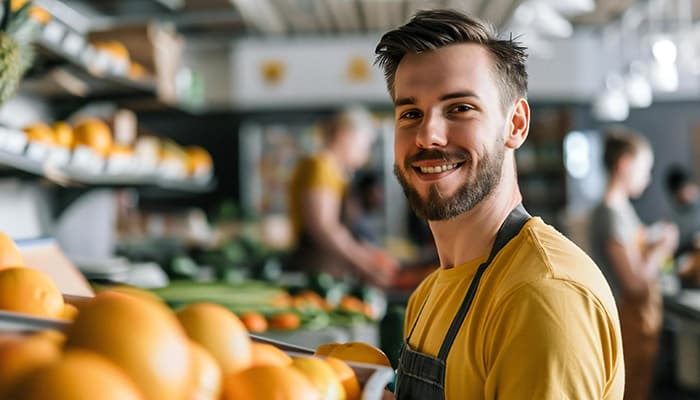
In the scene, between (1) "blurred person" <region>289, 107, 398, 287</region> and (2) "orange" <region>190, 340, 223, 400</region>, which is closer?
(2) "orange" <region>190, 340, 223, 400</region>

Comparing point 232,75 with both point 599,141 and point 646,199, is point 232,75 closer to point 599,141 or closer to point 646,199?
point 599,141

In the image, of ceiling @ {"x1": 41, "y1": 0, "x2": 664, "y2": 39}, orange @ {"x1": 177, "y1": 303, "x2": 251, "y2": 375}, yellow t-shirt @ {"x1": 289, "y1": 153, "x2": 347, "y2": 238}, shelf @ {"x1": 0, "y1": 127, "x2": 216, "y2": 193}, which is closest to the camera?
orange @ {"x1": 177, "y1": 303, "x2": 251, "y2": 375}

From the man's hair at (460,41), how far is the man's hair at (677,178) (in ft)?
23.7

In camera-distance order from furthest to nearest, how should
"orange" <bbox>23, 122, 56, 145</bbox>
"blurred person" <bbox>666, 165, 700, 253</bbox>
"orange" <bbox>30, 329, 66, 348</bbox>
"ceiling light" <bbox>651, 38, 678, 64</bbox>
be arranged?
"blurred person" <bbox>666, 165, 700, 253</bbox> < "ceiling light" <bbox>651, 38, 678, 64</bbox> < "orange" <bbox>23, 122, 56, 145</bbox> < "orange" <bbox>30, 329, 66, 348</bbox>

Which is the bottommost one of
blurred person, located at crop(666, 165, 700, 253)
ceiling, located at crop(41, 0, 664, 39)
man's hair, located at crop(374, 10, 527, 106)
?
blurred person, located at crop(666, 165, 700, 253)

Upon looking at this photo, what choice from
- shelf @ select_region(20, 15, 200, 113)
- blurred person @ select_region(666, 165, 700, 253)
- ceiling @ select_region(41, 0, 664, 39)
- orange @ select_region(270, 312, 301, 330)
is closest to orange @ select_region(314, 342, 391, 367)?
orange @ select_region(270, 312, 301, 330)

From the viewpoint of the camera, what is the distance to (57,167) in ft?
9.24

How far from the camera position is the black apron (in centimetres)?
129

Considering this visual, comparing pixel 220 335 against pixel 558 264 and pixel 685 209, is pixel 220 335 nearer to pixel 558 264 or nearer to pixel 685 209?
pixel 558 264

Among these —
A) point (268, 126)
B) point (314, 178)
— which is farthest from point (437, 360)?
point (268, 126)

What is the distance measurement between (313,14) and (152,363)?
8190mm

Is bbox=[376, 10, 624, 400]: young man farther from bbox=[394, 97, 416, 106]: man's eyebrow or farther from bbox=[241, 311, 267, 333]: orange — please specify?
bbox=[241, 311, 267, 333]: orange

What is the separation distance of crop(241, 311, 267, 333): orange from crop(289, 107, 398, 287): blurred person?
1.60m

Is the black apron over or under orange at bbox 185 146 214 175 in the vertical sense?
under
